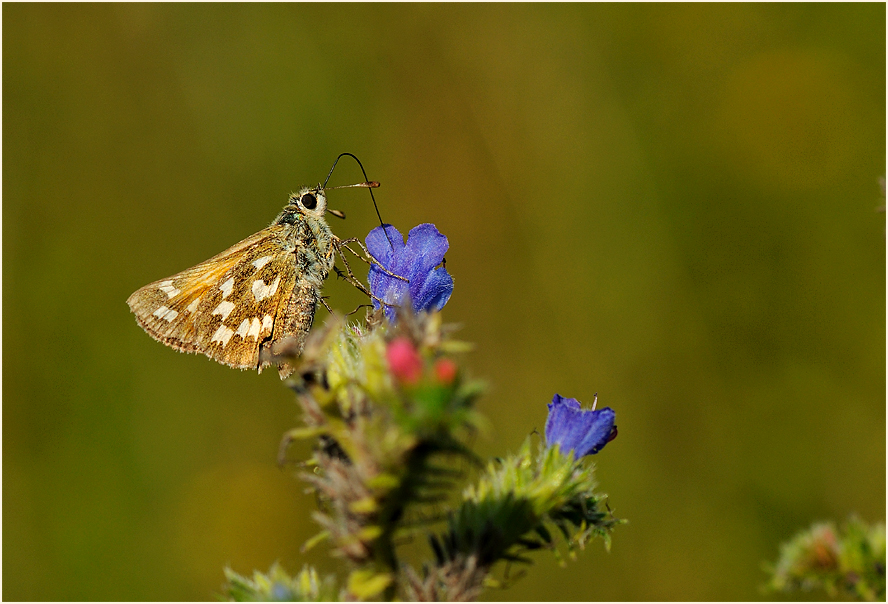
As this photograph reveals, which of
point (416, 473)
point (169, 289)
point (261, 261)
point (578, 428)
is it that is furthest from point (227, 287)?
point (416, 473)

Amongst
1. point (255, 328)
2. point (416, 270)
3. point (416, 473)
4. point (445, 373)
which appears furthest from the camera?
point (255, 328)

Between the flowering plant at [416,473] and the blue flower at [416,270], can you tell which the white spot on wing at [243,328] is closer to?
the blue flower at [416,270]

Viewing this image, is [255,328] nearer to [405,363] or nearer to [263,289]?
[263,289]

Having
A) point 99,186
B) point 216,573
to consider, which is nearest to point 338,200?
point 99,186

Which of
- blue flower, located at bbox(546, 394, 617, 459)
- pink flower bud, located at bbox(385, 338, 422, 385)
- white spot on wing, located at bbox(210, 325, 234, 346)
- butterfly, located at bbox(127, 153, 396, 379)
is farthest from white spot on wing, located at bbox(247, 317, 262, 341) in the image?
pink flower bud, located at bbox(385, 338, 422, 385)

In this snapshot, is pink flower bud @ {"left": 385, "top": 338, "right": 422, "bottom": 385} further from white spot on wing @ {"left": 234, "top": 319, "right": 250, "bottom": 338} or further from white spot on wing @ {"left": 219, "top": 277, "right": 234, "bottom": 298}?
white spot on wing @ {"left": 219, "top": 277, "right": 234, "bottom": 298}

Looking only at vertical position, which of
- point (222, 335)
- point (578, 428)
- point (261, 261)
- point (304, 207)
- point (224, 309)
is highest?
point (304, 207)

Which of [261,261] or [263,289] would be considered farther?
[261,261]
